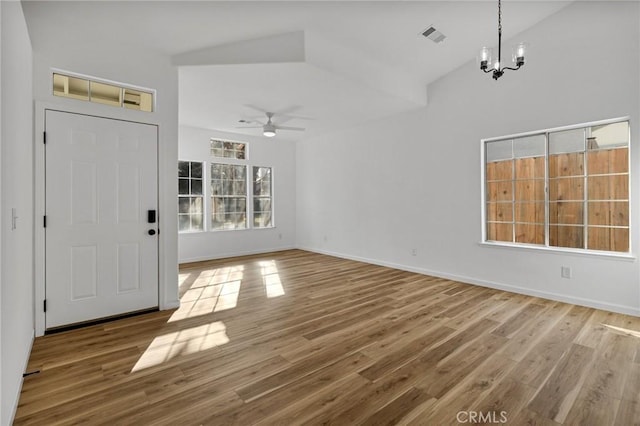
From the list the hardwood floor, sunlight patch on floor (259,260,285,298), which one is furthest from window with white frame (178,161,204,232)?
the hardwood floor

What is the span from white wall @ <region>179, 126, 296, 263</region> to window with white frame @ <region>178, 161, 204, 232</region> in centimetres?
19

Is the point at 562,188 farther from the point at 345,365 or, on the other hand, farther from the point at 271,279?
the point at 271,279

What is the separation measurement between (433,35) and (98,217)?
184 inches

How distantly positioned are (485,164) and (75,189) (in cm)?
542

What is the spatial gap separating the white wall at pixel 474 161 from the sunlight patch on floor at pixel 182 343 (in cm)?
381

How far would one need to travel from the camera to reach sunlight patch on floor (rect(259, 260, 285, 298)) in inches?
174

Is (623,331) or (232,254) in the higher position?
(232,254)

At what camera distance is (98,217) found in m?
3.27

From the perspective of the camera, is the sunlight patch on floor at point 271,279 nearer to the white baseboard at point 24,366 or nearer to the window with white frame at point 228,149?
the white baseboard at point 24,366

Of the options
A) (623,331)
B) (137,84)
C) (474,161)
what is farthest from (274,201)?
(623,331)

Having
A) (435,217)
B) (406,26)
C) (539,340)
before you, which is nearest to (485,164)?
(435,217)

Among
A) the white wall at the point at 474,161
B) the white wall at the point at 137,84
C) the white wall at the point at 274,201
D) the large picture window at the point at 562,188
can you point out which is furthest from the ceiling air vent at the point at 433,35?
the white wall at the point at 274,201

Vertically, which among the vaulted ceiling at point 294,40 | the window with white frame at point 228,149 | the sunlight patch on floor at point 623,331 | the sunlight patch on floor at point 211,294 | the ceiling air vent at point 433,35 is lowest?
the sunlight patch on floor at point 623,331

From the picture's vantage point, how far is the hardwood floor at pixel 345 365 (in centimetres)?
188
